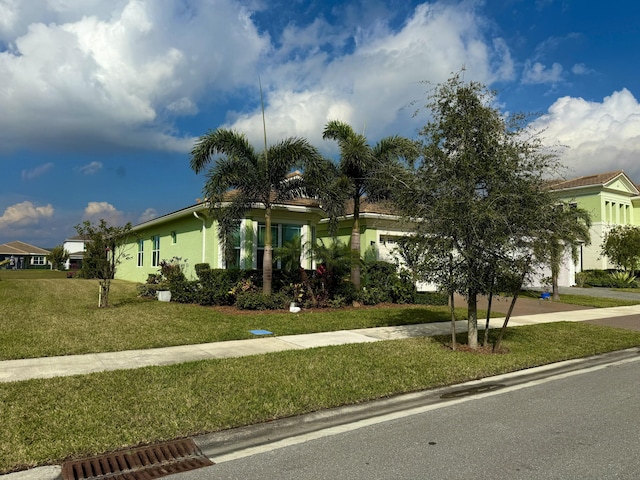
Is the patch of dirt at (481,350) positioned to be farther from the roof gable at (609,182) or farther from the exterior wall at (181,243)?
the roof gable at (609,182)

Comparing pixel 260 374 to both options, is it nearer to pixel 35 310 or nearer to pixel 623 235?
pixel 35 310

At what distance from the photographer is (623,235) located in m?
29.3

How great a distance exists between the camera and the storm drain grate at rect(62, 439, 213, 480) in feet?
12.3

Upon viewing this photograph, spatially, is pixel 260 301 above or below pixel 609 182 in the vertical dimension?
below

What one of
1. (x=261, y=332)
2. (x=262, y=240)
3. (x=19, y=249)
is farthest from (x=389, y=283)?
(x=19, y=249)

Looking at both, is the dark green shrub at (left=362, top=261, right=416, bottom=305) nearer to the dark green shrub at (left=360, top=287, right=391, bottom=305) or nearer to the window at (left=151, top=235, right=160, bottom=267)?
the dark green shrub at (left=360, top=287, right=391, bottom=305)

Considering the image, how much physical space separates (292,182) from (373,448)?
10.9 m

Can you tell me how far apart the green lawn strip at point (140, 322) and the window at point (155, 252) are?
259 inches

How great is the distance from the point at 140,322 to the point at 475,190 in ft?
26.8

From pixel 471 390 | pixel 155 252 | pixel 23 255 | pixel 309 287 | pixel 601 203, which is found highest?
pixel 601 203

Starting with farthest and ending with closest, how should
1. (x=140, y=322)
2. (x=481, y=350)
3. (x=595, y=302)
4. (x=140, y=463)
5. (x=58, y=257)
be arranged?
(x=58, y=257)
(x=595, y=302)
(x=140, y=322)
(x=481, y=350)
(x=140, y=463)

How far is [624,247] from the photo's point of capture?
1137 inches

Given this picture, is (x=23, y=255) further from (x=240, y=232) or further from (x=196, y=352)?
(x=196, y=352)

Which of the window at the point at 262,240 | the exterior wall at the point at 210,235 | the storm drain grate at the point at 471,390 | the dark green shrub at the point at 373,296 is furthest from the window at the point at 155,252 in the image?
the storm drain grate at the point at 471,390
